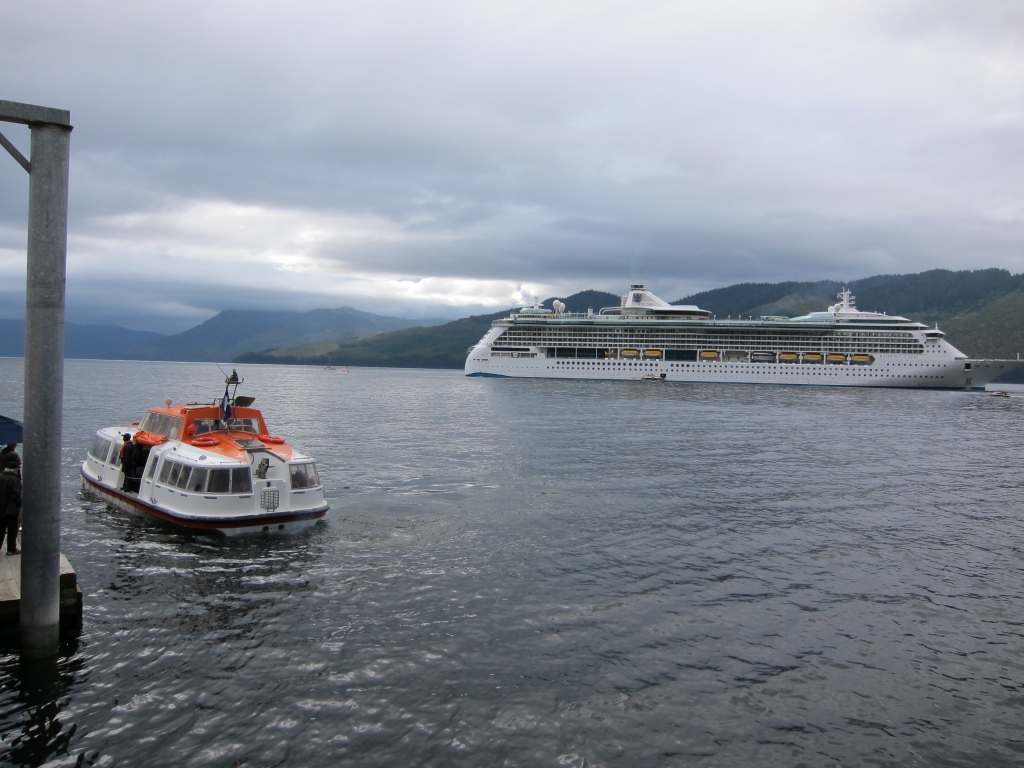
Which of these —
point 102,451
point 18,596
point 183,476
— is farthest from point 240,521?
point 102,451

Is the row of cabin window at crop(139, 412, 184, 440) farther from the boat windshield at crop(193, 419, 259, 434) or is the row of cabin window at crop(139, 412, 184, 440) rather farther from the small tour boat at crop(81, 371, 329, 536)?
the boat windshield at crop(193, 419, 259, 434)

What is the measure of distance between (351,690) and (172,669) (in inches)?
141

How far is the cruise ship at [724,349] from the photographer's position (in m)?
128

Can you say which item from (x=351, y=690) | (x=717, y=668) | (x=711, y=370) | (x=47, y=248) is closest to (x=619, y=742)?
(x=717, y=668)

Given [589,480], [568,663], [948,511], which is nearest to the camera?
[568,663]

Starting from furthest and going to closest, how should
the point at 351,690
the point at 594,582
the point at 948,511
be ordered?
the point at 948,511 < the point at 594,582 < the point at 351,690

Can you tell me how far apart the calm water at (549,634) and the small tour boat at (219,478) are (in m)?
0.80

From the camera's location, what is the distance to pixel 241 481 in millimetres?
21500

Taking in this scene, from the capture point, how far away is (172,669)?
12.8 m

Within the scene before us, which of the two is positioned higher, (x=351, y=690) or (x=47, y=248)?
(x=47, y=248)

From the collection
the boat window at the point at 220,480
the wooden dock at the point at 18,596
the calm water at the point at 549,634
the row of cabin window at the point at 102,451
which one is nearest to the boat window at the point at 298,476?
the calm water at the point at 549,634

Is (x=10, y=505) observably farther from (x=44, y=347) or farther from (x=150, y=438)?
(x=150, y=438)

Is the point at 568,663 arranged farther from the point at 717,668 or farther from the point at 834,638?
the point at 834,638

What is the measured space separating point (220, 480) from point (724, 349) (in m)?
129
